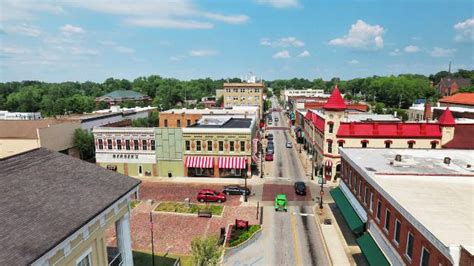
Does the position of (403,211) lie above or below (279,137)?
above

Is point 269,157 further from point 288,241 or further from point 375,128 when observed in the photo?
point 288,241

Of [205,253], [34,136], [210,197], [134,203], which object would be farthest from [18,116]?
[205,253]

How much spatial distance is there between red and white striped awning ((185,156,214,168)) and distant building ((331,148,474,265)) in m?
22.0

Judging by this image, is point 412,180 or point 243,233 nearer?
point 412,180

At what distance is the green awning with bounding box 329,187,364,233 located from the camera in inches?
1069

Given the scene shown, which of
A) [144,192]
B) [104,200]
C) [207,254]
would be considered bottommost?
[144,192]

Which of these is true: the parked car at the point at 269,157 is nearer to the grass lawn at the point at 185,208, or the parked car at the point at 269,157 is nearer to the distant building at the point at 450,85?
the grass lawn at the point at 185,208

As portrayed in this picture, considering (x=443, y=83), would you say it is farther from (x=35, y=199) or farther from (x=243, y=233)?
(x=35, y=199)

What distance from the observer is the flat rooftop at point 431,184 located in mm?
16312

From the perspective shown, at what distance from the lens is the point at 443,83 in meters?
166

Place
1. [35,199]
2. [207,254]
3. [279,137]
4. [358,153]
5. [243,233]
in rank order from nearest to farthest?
[35,199] → [207,254] → [243,233] → [358,153] → [279,137]

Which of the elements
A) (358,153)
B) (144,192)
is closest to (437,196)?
(358,153)

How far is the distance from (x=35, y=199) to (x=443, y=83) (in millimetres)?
196389

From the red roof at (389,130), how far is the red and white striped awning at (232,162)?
1532cm
